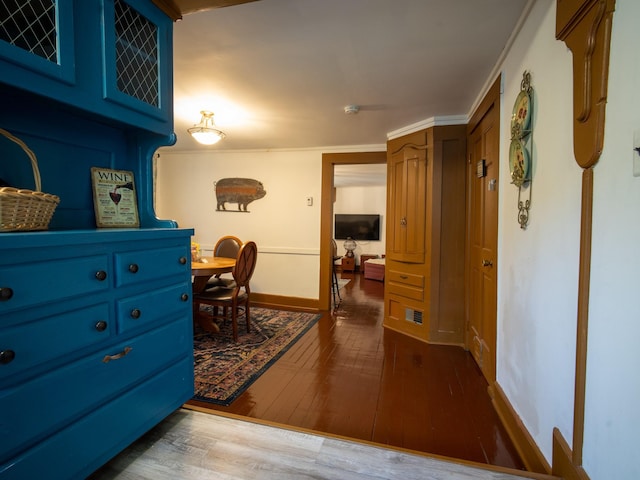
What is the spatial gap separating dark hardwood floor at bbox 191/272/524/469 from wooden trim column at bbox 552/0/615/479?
0.69 meters

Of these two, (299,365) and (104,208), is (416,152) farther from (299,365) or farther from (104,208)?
(104,208)

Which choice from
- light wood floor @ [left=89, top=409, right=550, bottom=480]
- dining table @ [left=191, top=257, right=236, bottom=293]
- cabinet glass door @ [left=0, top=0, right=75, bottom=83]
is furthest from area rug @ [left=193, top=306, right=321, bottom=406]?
cabinet glass door @ [left=0, top=0, right=75, bottom=83]

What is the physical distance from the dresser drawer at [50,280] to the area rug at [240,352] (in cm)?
146

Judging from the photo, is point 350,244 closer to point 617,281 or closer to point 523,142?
point 523,142

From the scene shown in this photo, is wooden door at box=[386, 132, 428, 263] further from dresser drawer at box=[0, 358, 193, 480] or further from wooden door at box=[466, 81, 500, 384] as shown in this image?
dresser drawer at box=[0, 358, 193, 480]

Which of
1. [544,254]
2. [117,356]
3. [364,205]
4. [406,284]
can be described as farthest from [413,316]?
[364,205]

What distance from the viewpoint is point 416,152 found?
3307 mm

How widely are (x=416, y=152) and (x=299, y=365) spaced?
7.96 feet

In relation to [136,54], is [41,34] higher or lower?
lower

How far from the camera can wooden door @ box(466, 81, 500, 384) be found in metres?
2.18

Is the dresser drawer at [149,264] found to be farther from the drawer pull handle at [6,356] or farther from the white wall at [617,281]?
the white wall at [617,281]

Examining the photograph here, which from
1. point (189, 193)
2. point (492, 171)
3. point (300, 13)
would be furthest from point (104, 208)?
point (189, 193)

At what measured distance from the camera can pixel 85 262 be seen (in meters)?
0.94

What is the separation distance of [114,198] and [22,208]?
1.47ft
